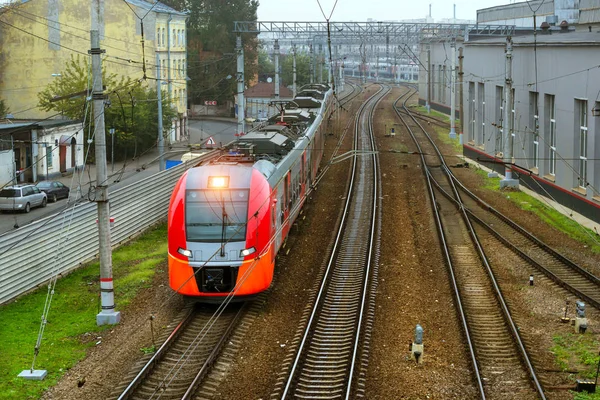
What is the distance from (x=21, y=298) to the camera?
59.7ft

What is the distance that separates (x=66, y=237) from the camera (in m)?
20.3

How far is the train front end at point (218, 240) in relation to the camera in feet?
53.6

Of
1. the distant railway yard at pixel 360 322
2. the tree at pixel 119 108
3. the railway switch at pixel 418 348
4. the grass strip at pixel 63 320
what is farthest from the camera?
the tree at pixel 119 108

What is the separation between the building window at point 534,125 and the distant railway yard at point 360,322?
6.93m

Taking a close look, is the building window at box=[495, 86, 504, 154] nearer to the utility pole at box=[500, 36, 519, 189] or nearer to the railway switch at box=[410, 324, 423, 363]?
the utility pole at box=[500, 36, 519, 189]

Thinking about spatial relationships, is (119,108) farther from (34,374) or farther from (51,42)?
(34,374)

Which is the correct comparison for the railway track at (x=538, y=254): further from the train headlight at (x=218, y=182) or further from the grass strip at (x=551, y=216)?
the train headlight at (x=218, y=182)

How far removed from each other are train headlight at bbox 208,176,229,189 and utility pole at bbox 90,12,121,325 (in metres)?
2.01

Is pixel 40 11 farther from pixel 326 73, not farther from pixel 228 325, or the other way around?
pixel 326 73

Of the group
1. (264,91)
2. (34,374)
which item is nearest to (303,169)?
(34,374)

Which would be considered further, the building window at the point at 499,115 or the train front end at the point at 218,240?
the building window at the point at 499,115

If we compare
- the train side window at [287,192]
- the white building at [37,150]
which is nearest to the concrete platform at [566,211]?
the train side window at [287,192]

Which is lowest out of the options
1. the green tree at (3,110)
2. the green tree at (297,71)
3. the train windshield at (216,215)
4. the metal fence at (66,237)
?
the metal fence at (66,237)

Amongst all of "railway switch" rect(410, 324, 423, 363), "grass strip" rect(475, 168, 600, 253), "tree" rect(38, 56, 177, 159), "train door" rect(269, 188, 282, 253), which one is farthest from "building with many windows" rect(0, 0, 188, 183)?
"railway switch" rect(410, 324, 423, 363)
